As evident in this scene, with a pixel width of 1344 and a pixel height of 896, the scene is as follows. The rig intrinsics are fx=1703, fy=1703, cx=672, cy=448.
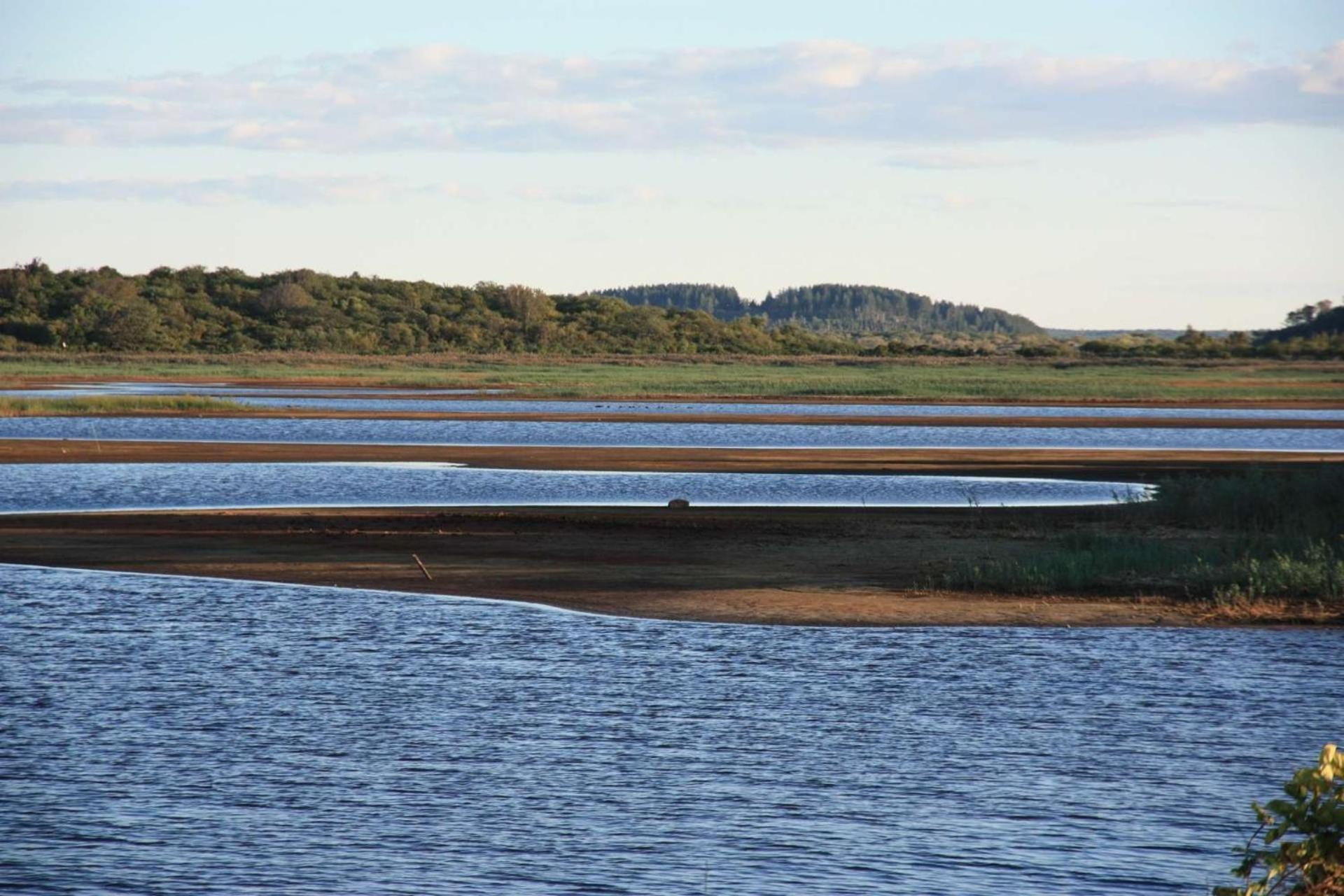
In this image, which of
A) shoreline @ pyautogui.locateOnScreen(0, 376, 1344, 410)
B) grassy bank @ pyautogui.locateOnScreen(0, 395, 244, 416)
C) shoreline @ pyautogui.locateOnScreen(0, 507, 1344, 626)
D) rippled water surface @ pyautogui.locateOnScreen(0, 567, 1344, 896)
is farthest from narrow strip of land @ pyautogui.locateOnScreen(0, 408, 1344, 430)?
rippled water surface @ pyautogui.locateOnScreen(0, 567, 1344, 896)

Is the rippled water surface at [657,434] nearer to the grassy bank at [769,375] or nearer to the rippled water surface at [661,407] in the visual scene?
the rippled water surface at [661,407]

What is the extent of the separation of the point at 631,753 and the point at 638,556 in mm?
11425

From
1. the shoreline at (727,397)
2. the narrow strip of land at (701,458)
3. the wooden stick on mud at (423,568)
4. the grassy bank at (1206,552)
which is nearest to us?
the grassy bank at (1206,552)

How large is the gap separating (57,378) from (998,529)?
234 ft

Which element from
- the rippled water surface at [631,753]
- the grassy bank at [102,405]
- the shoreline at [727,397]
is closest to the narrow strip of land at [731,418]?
the grassy bank at [102,405]

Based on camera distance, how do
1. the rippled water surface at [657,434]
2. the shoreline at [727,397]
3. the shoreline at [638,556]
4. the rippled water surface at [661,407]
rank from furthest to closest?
the shoreline at [727,397], the rippled water surface at [661,407], the rippled water surface at [657,434], the shoreline at [638,556]

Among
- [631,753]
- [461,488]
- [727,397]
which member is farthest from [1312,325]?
[631,753]

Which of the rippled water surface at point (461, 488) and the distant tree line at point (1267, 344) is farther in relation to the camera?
the distant tree line at point (1267, 344)

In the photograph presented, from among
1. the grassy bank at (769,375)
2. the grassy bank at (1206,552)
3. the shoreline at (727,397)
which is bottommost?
the grassy bank at (1206,552)

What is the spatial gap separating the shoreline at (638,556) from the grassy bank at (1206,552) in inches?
19.4

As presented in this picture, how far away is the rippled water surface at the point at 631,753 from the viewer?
30.3ft

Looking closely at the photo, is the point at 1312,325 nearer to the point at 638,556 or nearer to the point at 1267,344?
the point at 1267,344

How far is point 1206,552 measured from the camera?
73.7 feet

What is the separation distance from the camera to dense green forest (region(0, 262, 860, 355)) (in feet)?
442
